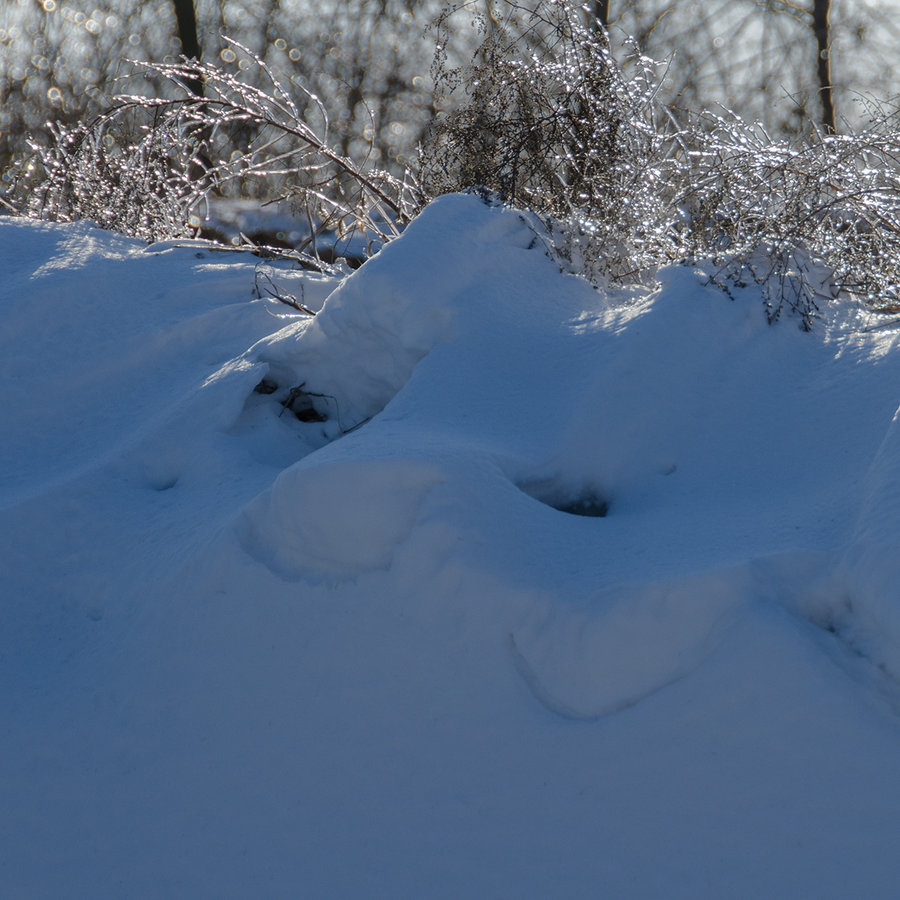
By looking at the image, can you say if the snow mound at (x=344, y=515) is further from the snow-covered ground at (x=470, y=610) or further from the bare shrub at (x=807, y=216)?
the bare shrub at (x=807, y=216)

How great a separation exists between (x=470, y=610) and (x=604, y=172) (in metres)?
2.72

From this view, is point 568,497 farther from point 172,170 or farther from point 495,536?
point 172,170

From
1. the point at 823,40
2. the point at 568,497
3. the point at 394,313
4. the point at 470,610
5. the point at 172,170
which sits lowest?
the point at 470,610

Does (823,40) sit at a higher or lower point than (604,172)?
higher

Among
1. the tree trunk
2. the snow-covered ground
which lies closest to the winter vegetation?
the snow-covered ground

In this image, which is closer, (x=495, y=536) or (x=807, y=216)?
(x=495, y=536)

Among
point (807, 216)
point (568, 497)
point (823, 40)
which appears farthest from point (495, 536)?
point (823, 40)

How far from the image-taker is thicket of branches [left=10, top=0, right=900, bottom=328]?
3.10 metres

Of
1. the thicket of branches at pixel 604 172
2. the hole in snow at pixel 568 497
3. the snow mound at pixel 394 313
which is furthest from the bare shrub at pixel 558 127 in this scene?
the hole in snow at pixel 568 497

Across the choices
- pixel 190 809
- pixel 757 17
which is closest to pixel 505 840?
pixel 190 809

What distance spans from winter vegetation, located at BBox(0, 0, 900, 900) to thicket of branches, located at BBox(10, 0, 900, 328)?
24 mm

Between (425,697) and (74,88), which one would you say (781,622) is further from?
(74,88)

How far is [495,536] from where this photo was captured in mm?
1998

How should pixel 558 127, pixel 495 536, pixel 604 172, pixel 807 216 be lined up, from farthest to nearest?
pixel 558 127 < pixel 604 172 < pixel 807 216 < pixel 495 536
